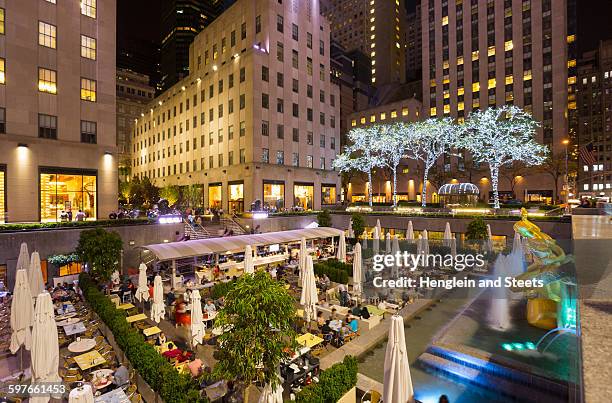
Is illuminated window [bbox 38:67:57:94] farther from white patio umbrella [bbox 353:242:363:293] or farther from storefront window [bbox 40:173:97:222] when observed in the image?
white patio umbrella [bbox 353:242:363:293]

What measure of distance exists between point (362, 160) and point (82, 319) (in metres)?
50.8

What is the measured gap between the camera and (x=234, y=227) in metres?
35.0

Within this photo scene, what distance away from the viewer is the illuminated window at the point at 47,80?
92.2 ft

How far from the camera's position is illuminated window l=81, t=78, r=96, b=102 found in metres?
30.7

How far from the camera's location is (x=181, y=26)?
150250mm

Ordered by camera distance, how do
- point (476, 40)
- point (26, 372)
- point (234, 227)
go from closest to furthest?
point (26, 372), point (234, 227), point (476, 40)

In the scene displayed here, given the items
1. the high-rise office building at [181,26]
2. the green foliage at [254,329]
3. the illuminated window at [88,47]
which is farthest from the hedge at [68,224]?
the high-rise office building at [181,26]

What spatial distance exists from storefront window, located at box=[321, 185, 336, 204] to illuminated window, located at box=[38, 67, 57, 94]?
129 ft

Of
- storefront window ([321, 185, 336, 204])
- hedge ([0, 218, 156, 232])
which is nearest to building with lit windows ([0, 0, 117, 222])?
hedge ([0, 218, 156, 232])

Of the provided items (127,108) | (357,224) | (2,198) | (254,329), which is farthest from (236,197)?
(127,108)

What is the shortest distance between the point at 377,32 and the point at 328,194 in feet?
326

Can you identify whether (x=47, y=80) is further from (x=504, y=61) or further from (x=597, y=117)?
(x=597, y=117)

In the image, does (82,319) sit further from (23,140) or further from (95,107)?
(95,107)

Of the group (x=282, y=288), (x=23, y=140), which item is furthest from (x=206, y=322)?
(x=23, y=140)
